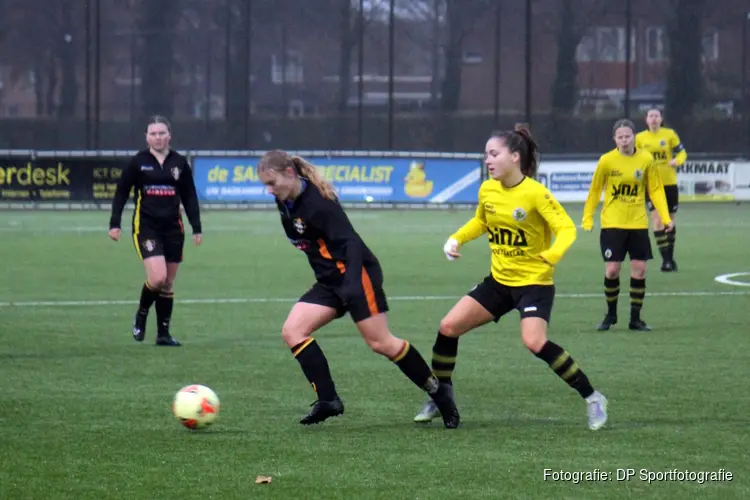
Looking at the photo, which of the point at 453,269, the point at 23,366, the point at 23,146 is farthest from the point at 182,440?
the point at 23,146

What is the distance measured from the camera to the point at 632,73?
4012 cm

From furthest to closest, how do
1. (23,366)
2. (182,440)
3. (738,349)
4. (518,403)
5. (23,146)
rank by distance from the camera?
(23,146) → (738,349) → (23,366) → (518,403) → (182,440)

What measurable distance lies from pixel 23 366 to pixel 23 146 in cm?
2853

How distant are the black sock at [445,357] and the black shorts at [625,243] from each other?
16.6 ft

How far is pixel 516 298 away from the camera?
26.3ft

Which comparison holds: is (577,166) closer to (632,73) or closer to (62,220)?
(632,73)

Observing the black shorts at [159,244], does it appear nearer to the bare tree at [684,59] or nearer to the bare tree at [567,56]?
the bare tree at [567,56]

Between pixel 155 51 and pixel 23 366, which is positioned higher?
pixel 155 51

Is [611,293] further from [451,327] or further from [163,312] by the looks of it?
[451,327]

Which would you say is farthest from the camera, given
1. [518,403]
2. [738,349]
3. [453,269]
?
[453,269]

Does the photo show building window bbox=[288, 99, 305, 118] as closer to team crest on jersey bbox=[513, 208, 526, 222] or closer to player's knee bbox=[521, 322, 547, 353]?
team crest on jersey bbox=[513, 208, 526, 222]

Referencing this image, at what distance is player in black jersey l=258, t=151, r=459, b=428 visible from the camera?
25.0 ft

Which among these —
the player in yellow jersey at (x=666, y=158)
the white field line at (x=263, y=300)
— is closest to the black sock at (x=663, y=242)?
the player in yellow jersey at (x=666, y=158)

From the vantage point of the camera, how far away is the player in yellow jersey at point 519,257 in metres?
7.85
